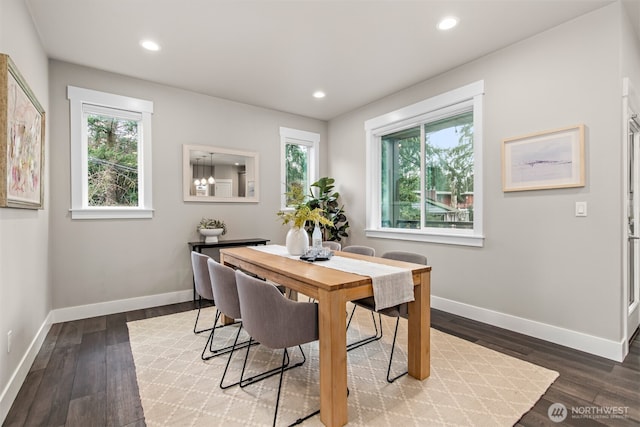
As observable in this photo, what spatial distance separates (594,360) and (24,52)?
15.8 ft

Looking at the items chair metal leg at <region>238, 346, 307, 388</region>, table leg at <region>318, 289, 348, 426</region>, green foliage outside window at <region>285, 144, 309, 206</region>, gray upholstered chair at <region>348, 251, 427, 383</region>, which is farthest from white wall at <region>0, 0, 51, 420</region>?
green foliage outside window at <region>285, 144, 309, 206</region>

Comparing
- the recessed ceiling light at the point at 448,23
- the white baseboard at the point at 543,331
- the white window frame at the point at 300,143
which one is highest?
the recessed ceiling light at the point at 448,23

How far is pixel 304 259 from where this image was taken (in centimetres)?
251

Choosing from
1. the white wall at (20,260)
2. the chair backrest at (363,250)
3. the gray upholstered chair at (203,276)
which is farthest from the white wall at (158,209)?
the chair backrest at (363,250)

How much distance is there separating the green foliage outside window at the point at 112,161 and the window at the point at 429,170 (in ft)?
10.0

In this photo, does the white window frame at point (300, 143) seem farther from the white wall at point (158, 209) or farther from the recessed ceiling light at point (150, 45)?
the recessed ceiling light at point (150, 45)

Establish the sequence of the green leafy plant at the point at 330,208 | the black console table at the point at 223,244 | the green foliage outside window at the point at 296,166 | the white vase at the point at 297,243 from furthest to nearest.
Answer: the green foliage outside window at the point at 296,166, the green leafy plant at the point at 330,208, the black console table at the point at 223,244, the white vase at the point at 297,243

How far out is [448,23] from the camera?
2609mm

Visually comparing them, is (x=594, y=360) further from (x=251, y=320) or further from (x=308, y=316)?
(x=251, y=320)

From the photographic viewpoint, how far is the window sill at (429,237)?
129 inches

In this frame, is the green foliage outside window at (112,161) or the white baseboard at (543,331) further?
the green foliage outside window at (112,161)

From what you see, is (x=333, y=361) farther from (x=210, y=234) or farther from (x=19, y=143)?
(x=210, y=234)

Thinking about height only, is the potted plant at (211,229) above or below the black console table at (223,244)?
above

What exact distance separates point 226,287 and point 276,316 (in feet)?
1.83
